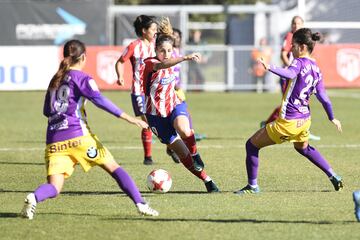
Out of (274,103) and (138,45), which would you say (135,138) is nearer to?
(138,45)

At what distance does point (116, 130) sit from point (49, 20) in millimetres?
13877

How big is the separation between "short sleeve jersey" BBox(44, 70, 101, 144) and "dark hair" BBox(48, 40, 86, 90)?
4cm

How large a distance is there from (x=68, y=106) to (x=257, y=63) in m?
23.1

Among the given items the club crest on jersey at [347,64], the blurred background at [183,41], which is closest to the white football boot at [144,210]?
the blurred background at [183,41]

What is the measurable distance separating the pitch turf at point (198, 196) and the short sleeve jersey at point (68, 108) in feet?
2.60

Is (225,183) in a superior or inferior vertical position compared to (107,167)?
inferior

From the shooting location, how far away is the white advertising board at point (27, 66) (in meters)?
28.8

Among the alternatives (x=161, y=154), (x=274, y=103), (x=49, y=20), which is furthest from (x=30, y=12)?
(x=161, y=154)

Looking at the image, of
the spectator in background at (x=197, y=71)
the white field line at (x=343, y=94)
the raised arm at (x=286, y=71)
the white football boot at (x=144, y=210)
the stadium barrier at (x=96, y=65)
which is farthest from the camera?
the spectator in background at (x=197, y=71)

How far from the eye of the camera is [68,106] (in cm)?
857

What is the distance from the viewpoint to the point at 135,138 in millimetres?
17547

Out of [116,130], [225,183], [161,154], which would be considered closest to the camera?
[225,183]

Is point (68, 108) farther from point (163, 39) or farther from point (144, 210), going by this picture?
point (163, 39)

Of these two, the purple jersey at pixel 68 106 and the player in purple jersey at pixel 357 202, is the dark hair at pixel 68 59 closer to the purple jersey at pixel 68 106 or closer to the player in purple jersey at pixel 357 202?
the purple jersey at pixel 68 106
